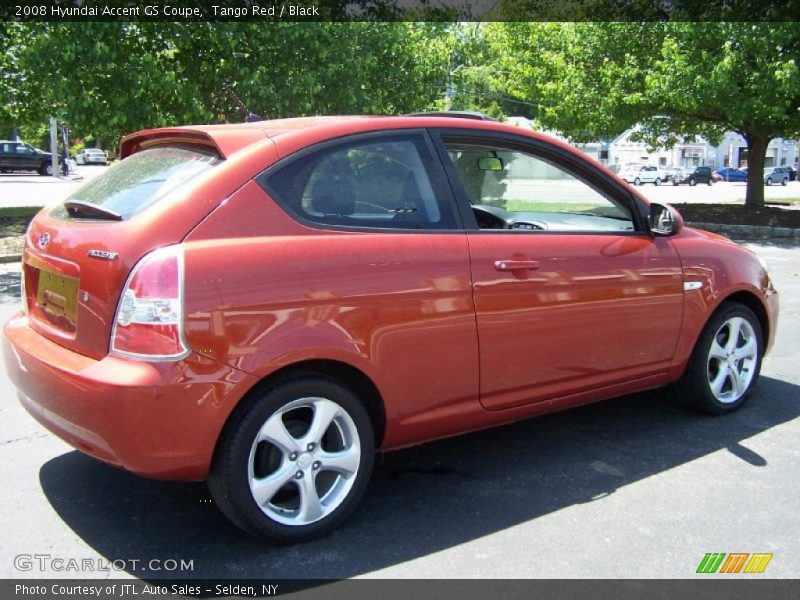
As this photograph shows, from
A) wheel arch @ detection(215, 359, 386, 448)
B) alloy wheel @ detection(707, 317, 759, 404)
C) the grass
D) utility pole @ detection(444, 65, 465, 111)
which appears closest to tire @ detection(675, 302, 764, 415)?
alloy wheel @ detection(707, 317, 759, 404)

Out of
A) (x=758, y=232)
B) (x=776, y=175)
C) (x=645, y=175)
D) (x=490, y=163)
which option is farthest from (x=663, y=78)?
(x=776, y=175)

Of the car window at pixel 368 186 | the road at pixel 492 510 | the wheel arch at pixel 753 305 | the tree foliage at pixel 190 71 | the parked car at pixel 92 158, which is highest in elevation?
the tree foliage at pixel 190 71

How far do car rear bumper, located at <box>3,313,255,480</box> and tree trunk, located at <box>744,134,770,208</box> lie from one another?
772 inches

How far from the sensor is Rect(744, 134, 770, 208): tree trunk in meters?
19.8

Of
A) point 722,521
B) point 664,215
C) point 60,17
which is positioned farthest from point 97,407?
point 60,17

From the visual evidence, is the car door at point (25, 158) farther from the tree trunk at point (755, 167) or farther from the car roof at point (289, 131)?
the car roof at point (289, 131)

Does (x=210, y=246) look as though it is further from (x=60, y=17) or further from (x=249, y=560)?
(x=60, y=17)

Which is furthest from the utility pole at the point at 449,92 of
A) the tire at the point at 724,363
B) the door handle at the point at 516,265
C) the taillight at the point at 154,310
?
the taillight at the point at 154,310

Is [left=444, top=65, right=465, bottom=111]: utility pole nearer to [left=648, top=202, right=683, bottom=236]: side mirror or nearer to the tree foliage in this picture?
the tree foliage

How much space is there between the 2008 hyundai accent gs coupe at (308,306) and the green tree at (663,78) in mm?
13442

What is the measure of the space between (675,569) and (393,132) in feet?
7.04

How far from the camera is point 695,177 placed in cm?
5725

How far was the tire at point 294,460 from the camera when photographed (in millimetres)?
2900

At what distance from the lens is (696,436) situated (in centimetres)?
436
